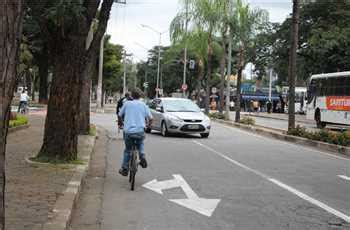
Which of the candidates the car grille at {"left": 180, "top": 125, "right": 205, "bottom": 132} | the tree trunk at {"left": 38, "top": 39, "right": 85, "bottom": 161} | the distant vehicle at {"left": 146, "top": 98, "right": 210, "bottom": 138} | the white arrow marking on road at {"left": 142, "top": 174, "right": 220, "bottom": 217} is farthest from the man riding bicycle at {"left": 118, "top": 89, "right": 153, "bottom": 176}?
the car grille at {"left": 180, "top": 125, "right": 205, "bottom": 132}

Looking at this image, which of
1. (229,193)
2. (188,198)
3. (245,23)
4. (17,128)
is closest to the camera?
(188,198)

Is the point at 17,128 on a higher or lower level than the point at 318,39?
lower

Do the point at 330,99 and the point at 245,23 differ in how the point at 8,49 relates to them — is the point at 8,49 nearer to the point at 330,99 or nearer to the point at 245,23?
the point at 330,99

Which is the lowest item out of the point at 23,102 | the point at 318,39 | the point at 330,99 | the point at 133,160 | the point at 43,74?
the point at 133,160

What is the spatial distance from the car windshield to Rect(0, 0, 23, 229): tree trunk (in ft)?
65.5

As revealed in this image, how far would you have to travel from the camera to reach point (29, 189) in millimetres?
9234

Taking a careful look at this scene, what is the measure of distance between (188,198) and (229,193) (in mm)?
923

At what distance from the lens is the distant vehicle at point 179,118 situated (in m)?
23.5

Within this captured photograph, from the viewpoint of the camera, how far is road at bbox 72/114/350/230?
8078 mm

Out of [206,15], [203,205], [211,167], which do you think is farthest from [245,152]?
[206,15]

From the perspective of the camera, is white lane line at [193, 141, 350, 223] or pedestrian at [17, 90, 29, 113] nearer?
white lane line at [193, 141, 350, 223]

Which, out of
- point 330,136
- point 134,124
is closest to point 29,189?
point 134,124

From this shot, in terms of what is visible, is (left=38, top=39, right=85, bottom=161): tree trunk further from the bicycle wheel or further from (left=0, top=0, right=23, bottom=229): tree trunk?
(left=0, top=0, right=23, bottom=229): tree trunk

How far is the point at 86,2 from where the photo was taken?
42.6 ft
